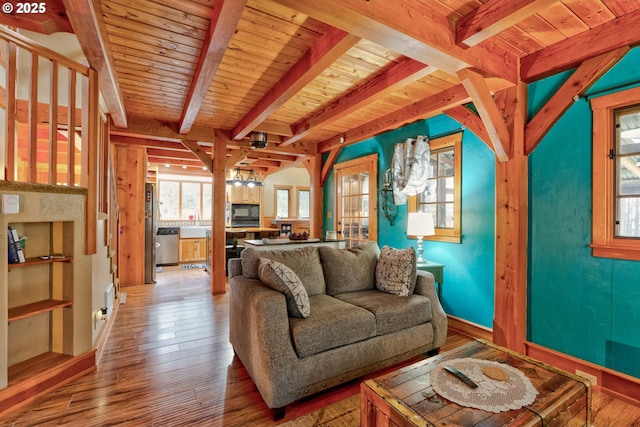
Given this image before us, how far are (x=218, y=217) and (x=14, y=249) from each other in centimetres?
263

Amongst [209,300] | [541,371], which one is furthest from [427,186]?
[209,300]

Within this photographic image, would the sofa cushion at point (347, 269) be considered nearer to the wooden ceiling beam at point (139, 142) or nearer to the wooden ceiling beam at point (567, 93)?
the wooden ceiling beam at point (567, 93)

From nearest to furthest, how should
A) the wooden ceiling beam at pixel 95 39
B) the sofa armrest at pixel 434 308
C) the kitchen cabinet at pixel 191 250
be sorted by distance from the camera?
the wooden ceiling beam at pixel 95 39
the sofa armrest at pixel 434 308
the kitchen cabinet at pixel 191 250

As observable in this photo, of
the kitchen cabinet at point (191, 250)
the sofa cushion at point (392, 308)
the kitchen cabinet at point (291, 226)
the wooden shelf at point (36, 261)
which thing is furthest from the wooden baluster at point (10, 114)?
the kitchen cabinet at point (291, 226)

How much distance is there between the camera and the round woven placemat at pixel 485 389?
4.15 feet

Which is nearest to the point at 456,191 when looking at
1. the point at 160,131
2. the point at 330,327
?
the point at 330,327

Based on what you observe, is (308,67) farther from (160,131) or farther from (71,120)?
(160,131)

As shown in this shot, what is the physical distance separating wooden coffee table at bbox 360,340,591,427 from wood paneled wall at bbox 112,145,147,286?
485cm

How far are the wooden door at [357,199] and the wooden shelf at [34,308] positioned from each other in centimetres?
360

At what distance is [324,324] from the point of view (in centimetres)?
197

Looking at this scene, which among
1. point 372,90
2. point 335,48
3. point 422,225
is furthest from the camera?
point 422,225

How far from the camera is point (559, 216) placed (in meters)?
2.38

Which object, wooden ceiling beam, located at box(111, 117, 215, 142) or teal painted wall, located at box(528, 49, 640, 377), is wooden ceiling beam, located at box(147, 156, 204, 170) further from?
teal painted wall, located at box(528, 49, 640, 377)

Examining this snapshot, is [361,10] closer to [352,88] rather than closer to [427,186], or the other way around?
[352,88]
